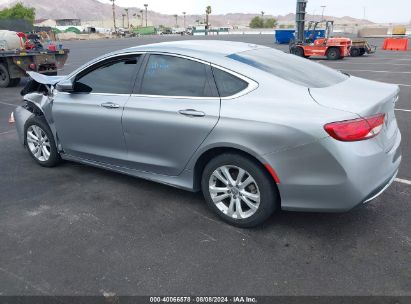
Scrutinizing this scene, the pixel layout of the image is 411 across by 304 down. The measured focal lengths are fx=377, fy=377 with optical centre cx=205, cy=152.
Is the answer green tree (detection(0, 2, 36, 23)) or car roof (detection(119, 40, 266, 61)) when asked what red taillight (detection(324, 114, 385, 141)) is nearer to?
car roof (detection(119, 40, 266, 61))

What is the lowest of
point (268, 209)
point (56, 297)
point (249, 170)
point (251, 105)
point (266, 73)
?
point (56, 297)

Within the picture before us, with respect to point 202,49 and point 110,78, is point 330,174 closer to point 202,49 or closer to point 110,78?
point 202,49

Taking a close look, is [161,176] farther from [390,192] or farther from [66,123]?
[390,192]

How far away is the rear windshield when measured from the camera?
3441 millimetres

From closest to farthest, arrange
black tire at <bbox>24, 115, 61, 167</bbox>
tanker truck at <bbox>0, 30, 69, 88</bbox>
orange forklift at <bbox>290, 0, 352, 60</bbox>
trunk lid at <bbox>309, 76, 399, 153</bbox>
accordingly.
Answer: trunk lid at <bbox>309, 76, 399, 153</bbox>
black tire at <bbox>24, 115, 61, 167</bbox>
tanker truck at <bbox>0, 30, 69, 88</bbox>
orange forklift at <bbox>290, 0, 352, 60</bbox>

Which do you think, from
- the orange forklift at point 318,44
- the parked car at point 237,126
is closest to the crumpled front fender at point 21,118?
the parked car at point 237,126

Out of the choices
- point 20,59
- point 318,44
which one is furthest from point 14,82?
point 318,44

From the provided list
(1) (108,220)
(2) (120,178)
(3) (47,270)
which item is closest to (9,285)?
(3) (47,270)

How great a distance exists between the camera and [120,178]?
473cm

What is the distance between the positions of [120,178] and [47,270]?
1865mm

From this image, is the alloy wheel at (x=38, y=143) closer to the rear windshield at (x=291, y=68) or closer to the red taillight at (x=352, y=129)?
the rear windshield at (x=291, y=68)

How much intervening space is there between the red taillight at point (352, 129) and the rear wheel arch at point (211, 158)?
634 millimetres

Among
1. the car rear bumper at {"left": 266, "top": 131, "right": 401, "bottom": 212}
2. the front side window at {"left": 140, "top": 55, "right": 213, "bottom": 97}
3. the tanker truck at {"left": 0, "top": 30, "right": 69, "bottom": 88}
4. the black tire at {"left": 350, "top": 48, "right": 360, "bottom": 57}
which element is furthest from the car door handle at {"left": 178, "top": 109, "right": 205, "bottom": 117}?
the black tire at {"left": 350, "top": 48, "right": 360, "bottom": 57}

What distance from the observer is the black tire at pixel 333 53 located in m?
20.8
